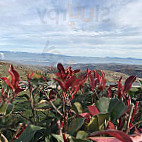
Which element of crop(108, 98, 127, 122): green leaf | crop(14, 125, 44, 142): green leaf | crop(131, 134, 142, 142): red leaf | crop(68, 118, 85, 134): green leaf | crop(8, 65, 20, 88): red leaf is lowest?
crop(14, 125, 44, 142): green leaf

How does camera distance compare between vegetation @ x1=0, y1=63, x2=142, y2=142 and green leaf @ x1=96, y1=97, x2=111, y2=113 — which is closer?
vegetation @ x1=0, y1=63, x2=142, y2=142

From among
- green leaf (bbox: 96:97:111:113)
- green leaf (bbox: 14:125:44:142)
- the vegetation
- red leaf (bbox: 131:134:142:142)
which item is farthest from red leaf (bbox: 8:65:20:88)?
red leaf (bbox: 131:134:142:142)

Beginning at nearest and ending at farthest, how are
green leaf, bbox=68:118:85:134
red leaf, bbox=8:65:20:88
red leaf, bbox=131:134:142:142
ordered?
red leaf, bbox=131:134:142:142 → green leaf, bbox=68:118:85:134 → red leaf, bbox=8:65:20:88

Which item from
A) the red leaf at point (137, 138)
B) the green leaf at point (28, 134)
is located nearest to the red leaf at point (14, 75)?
the green leaf at point (28, 134)

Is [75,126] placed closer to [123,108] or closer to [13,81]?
[123,108]

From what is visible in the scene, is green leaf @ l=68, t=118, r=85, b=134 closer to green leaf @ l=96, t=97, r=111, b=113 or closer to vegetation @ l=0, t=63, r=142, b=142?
vegetation @ l=0, t=63, r=142, b=142

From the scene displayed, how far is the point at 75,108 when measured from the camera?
718 millimetres

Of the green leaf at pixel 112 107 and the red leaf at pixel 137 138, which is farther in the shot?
the green leaf at pixel 112 107

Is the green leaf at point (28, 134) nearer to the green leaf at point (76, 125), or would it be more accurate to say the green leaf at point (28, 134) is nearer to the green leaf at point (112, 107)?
the green leaf at point (76, 125)

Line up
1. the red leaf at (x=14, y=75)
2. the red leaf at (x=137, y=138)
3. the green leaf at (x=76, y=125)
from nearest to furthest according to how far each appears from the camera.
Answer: the red leaf at (x=137, y=138) → the green leaf at (x=76, y=125) → the red leaf at (x=14, y=75)

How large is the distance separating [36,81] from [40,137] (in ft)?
0.72

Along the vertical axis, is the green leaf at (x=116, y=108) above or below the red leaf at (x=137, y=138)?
above

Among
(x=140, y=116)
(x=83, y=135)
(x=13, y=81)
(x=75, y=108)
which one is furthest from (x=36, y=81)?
(x=140, y=116)

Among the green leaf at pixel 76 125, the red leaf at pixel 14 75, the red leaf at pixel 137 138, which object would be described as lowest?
the green leaf at pixel 76 125
